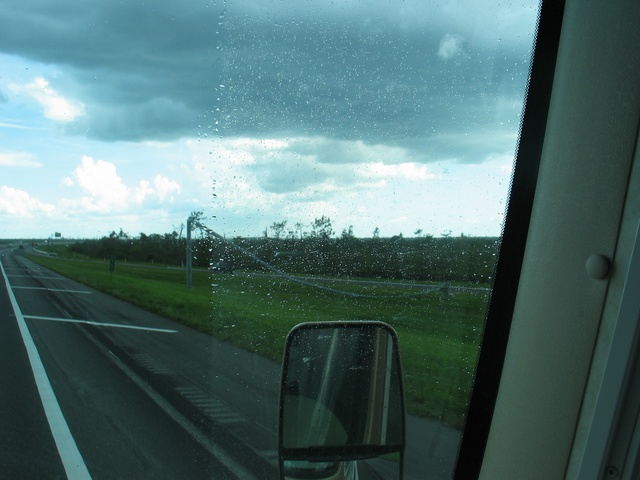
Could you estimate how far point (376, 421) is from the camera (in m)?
3.01

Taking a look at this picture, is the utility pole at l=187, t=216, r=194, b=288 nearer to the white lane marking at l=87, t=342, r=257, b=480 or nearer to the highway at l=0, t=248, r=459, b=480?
the highway at l=0, t=248, r=459, b=480

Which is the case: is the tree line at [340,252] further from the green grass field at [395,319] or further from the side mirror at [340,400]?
the side mirror at [340,400]

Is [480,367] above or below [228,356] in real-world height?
above

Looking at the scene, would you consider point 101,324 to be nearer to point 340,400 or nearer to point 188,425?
point 188,425

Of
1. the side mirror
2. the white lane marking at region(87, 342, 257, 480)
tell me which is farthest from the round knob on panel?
the white lane marking at region(87, 342, 257, 480)

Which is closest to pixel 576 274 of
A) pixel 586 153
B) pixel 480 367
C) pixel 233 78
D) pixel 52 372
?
pixel 586 153

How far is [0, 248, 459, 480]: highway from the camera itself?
3604 millimetres

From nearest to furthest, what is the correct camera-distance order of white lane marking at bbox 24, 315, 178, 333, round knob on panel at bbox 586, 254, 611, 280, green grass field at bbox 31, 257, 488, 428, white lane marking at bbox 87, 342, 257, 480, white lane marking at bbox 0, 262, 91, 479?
1. round knob on panel at bbox 586, 254, 611, 280
2. green grass field at bbox 31, 257, 488, 428
3. white lane marking at bbox 0, 262, 91, 479
4. white lane marking at bbox 87, 342, 257, 480
5. white lane marking at bbox 24, 315, 178, 333

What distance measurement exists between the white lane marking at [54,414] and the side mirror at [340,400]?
1215 millimetres

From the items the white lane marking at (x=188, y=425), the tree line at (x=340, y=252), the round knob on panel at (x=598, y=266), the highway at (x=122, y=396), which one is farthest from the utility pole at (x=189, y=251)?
the round knob on panel at (x=598, y=266)

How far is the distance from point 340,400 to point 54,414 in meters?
1.76

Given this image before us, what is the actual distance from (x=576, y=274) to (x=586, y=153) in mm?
432

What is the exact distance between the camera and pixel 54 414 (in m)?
3.95

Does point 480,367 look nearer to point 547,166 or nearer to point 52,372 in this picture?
point 547,166
